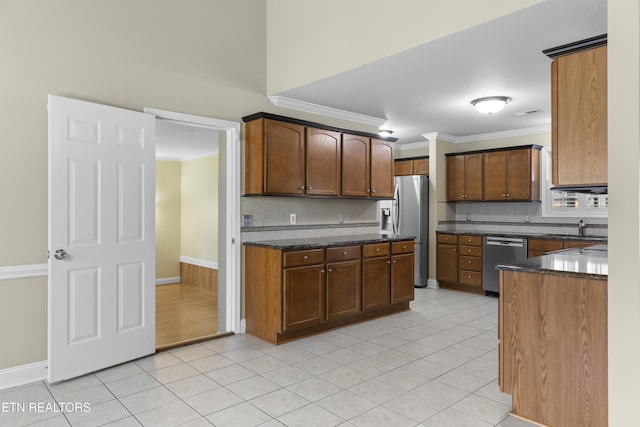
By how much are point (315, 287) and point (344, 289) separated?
0.41 meters

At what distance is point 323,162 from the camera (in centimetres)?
456

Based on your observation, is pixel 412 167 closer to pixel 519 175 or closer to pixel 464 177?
pixel 464 177

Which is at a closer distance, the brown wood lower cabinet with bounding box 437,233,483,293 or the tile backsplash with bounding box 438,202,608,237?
the tile backsplash with bounding box 438,202,608,237

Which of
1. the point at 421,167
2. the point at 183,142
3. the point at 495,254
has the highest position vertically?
the point at 183,142

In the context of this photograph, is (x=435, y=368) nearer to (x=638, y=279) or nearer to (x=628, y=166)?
(x=638, y=279)

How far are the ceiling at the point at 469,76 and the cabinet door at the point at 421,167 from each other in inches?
43.5

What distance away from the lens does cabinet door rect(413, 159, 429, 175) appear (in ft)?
23.0

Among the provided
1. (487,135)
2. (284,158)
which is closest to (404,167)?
(487,135)

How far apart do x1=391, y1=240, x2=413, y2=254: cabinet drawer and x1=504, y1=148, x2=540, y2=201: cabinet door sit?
2.09 metres

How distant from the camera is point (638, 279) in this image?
5.28ft

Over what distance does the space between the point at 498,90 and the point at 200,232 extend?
16.7ft

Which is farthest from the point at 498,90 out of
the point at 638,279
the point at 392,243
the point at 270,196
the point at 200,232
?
the point at 200,232

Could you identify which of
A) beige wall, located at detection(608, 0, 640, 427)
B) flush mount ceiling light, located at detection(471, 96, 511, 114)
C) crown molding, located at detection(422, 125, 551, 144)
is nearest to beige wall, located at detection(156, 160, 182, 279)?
crown molding, located at detection(422, 125, 551, 144)

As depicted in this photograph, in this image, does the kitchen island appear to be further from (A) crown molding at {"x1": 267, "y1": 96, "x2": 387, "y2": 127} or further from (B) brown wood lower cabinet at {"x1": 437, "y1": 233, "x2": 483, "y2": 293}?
(B) brown wood lower cabinet at {"x1": 437, "y1": 233, "x2": 483, "y2": 293}
